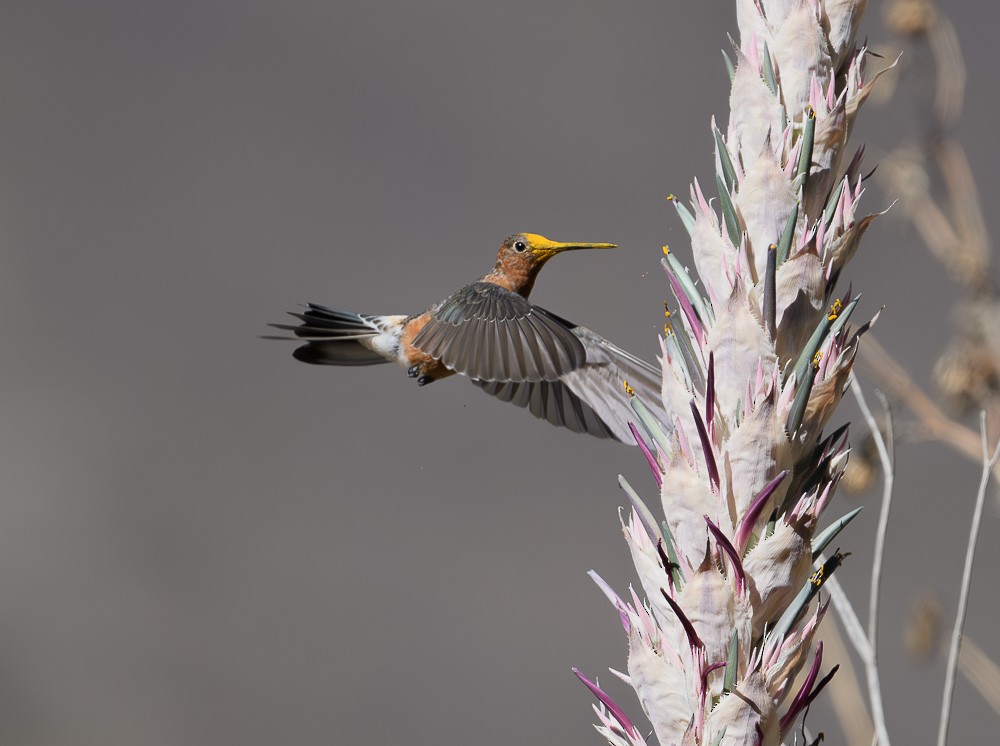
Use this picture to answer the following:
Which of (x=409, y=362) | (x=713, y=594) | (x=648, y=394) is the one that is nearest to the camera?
(x=713, y=594)

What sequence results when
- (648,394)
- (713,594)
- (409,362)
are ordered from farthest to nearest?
(409,362) → (648,394) → (713,594)

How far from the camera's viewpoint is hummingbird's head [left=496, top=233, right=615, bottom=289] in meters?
0.83

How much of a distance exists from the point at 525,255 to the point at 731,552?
1.93 feet

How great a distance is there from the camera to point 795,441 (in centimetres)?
29

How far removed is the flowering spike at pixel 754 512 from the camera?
0.90ft

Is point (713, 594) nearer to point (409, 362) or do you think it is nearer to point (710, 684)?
point (710, 684)

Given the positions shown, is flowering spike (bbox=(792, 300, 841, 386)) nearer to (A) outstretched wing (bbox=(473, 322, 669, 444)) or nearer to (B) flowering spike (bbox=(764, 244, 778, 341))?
(B) flowering spike (bbox=(764, 244, 778, 341))

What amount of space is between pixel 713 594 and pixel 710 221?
11 cm

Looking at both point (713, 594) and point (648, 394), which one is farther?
point (648, 394)

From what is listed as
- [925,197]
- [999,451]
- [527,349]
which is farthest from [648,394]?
[999,451]

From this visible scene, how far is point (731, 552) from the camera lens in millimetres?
274

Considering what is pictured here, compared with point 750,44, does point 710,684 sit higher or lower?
lower

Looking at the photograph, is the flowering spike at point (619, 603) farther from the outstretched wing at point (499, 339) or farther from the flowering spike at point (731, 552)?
the outstretched wing at point (499, 339)

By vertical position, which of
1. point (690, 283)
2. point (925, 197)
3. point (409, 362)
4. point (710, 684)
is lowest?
point (710, 684)
